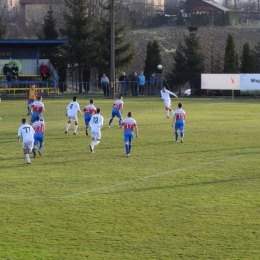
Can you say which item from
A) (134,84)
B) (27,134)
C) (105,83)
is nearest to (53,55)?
(134,84)

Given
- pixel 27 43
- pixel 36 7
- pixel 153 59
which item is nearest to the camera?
pixel 27 43

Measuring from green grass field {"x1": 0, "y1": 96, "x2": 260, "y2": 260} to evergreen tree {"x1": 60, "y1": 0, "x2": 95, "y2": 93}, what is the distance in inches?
1280

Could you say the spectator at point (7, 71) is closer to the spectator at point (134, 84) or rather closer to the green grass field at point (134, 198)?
the spectator at point (134, 84)

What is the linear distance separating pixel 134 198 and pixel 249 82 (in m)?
40.4

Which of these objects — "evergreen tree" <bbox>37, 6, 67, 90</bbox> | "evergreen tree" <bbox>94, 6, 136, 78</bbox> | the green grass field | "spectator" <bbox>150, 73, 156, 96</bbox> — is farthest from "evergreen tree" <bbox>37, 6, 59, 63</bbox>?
the green grass field

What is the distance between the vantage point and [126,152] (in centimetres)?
2316

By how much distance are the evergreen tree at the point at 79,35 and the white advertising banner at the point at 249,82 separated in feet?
48.8

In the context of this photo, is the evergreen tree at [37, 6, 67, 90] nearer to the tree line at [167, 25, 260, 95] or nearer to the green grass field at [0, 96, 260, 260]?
the tree line at [167, 25, 260, 95]

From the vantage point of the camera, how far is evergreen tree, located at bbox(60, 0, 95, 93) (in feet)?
203

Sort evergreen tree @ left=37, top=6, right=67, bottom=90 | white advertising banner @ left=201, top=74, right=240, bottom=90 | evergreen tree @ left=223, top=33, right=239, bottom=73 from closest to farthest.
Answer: white advertising banner @ left=201, top=74, right=240, bottom=90
evergreen tree @ left=223, top=33, right=239, bottom=73
evergreen tree @ left=37, top=6, right=67, bottom=90

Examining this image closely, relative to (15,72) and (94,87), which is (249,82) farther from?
(15,72)

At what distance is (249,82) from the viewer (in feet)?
182

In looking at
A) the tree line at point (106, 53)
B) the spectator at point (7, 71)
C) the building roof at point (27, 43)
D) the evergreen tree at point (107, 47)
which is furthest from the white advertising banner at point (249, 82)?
the spectator at point (7, 71)

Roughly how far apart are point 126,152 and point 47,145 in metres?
4.26
